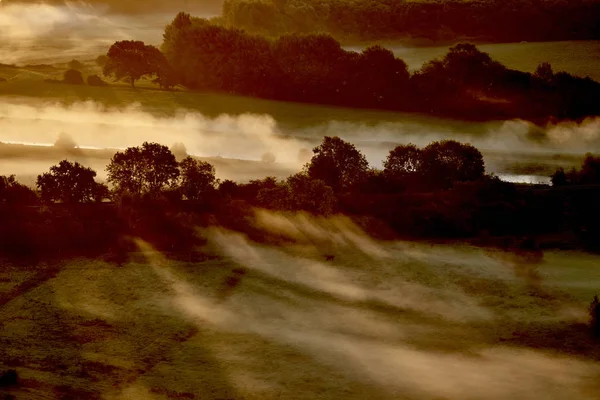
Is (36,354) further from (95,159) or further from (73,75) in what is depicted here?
(73,75)

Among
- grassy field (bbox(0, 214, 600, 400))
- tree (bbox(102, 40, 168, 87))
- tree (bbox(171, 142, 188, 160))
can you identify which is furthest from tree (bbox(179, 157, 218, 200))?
tree (bbox(102, 40, 168, 87))

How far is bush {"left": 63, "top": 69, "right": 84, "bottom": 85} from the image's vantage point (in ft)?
205

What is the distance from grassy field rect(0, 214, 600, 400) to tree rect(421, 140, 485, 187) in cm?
603

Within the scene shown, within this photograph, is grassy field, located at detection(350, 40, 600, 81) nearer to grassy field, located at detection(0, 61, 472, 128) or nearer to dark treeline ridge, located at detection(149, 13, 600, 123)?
dark treeline ridge, located at detection(149, 13, 600, 123)

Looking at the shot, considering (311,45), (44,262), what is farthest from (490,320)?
(311,45)

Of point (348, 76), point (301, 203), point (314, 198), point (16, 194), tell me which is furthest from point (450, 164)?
point (348, 76)

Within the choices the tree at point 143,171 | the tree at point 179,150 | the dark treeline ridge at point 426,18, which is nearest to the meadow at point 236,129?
the tree at point 179,150

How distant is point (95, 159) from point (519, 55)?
144 ft

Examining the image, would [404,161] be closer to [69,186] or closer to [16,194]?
[69,186]

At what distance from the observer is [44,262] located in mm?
31672

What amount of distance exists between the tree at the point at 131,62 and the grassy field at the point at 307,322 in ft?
113

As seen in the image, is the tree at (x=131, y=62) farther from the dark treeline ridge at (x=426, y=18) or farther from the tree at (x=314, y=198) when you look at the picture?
the tree at (x=314, y=198)

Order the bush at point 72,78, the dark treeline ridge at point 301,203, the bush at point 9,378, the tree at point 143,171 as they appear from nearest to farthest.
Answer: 1. the bush at point 9,378
2. the dark treeline ridge at point 301,203
3. the tree at point 143,171
4. the bush at point 72,78

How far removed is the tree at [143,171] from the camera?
36281mm
